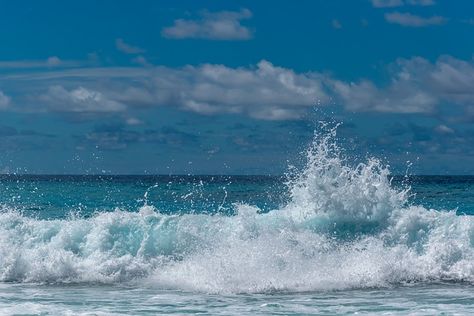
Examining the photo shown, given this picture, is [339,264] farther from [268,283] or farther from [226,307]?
[226,307]

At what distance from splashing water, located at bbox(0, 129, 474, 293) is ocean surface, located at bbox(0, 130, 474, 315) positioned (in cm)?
3

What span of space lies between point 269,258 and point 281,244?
30.8 inches

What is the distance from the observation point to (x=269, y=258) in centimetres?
1694

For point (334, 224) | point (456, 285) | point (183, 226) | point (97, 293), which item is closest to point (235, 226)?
point (183, 226)

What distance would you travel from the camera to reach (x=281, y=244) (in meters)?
17.6

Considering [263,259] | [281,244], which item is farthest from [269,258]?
[281,244]

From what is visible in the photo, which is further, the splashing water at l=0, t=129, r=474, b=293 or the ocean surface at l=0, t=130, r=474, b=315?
the splashing water at l=0, t=129, r=474, b=293

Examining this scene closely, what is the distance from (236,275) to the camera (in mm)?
16156

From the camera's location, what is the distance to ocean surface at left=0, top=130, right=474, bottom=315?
1432 centimetres

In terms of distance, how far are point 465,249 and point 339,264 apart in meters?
3.54

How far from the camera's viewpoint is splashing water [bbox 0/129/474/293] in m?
16.6

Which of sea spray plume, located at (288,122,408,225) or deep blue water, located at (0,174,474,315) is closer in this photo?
deep blue water, located at (0,174,474,315)

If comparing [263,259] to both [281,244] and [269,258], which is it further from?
[281,244]

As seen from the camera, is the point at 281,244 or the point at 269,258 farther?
the point at 281,244
